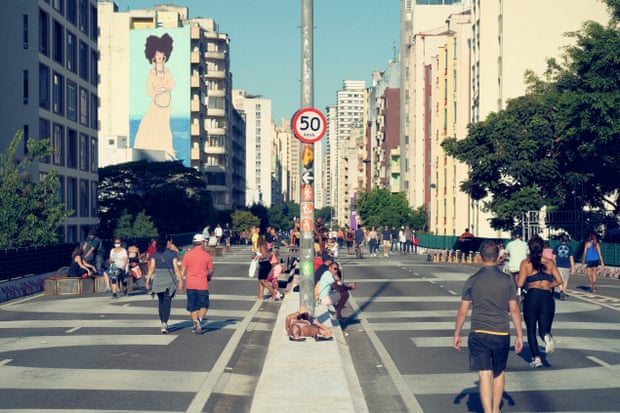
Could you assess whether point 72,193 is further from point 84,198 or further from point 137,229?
point 137,229

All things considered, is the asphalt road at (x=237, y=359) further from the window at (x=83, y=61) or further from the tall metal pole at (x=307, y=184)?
the window at (x=83, y=61)

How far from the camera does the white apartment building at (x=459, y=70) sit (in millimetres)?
63312

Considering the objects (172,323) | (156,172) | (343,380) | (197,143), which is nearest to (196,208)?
(156,172)

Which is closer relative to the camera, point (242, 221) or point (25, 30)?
point (25, 30)

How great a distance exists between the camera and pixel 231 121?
145 metres

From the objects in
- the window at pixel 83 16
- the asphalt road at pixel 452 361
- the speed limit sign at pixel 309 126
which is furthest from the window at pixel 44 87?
the speed limit sign at pixel 309 126

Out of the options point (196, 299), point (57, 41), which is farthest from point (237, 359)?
point (57, 41)

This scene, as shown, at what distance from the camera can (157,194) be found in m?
86.3

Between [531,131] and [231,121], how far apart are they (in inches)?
3949

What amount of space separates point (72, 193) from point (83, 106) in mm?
6441

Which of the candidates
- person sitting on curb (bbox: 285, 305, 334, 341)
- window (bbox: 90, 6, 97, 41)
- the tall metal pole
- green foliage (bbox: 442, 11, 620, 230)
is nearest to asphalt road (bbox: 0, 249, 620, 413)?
person sitting on curb (bbox: 285, 305, 334, 341)

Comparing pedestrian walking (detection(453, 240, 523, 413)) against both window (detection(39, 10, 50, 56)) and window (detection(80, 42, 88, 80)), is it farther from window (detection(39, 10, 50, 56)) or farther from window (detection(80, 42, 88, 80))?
window (detection(80, 42, 88, 80))

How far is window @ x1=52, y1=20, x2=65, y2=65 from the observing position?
2196 inches

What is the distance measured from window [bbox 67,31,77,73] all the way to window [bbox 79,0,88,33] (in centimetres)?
213
